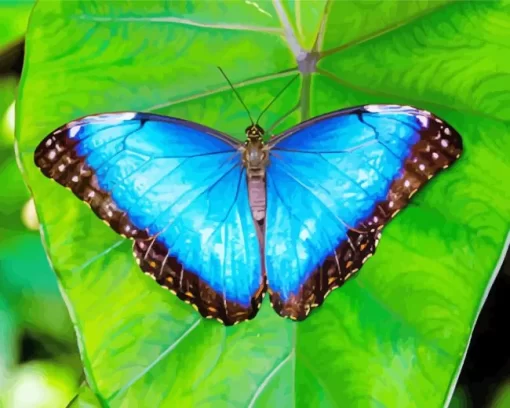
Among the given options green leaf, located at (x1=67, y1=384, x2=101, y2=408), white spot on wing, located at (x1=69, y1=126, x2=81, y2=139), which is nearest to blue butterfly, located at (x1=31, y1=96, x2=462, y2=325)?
white spot on wing, located at (x1=69, y1=126, x2=81, y2=139)

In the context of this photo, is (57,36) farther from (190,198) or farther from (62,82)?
(190,198)

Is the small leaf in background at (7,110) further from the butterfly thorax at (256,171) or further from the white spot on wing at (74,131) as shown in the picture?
the butterfly thorax at (256,171)

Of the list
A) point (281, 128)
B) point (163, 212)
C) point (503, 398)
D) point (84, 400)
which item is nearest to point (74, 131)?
point (163, 212)

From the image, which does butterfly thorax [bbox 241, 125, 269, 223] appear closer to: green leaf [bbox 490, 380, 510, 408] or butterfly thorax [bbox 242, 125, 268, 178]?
butterfly thorax [bbox 242, 125, 268, 178]

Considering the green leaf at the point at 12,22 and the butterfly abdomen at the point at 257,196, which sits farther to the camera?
the green leaf at the point at 12,22

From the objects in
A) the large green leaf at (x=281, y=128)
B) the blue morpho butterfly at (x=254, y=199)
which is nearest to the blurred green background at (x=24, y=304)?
the large green leaf at (x=281, y=128)

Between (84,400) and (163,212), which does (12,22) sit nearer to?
(163,212)

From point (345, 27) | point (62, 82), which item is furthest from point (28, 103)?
point (345, 27)
